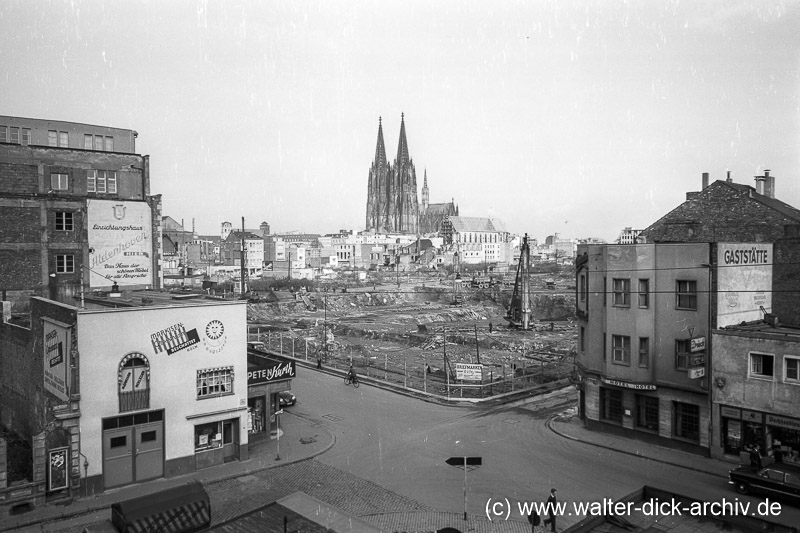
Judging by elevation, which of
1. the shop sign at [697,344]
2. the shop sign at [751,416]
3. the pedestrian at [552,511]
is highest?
the shop sign at [697,344]

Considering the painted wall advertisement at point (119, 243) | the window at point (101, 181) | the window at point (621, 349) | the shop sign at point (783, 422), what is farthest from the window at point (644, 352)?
the window at point (101, 181)

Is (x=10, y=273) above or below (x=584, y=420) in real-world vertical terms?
above

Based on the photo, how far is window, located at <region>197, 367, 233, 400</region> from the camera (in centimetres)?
2095

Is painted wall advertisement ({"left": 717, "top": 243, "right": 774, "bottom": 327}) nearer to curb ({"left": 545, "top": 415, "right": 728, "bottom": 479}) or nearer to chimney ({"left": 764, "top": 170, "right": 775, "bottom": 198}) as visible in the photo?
curb ({"left": 545, "top": 415, "right": 728, "bottom": 479})

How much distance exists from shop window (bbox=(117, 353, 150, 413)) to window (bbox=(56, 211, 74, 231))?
16.9m

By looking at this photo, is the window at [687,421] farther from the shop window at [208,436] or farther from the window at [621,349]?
the shop window at [208,436]

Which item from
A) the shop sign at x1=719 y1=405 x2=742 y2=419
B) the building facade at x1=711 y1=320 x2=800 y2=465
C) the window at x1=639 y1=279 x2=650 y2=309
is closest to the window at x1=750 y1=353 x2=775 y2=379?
the building facade at x1=711 y1=320 x2=800 y2=465

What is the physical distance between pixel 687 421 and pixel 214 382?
1796cm

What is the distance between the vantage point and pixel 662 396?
23219 millimetres

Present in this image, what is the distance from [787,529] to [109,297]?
81.1 feet

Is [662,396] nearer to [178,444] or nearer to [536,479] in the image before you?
[536,479]

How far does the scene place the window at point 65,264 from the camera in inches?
1272

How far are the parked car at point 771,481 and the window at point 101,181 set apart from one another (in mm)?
35092

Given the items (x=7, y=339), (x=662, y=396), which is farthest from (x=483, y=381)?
(x=7, y=339)
